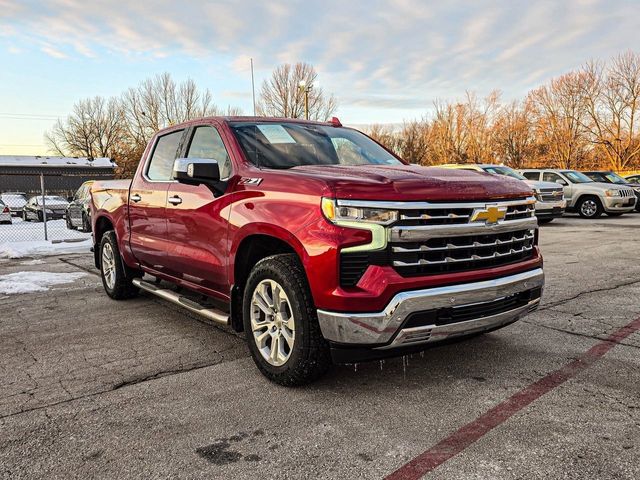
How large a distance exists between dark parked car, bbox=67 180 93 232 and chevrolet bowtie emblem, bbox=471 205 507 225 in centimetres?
1461

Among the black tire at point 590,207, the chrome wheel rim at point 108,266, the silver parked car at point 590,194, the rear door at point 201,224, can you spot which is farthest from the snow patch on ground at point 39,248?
the black tire at point 590,207

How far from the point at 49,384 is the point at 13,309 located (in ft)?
9.03

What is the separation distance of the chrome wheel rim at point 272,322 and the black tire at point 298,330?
0.05 metres

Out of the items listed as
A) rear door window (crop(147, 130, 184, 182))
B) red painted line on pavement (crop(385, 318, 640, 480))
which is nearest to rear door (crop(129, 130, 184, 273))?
rear door window (crop(147, 130, 184, 182))

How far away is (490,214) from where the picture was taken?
10.7ft

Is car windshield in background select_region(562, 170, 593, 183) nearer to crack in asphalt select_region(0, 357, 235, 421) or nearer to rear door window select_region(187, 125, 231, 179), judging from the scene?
rear door window select_region(187, 125, 231, 179)

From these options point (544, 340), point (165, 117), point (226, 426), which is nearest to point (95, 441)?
point (226, 426)

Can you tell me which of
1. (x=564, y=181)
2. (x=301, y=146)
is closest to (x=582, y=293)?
(x=301, y=146)

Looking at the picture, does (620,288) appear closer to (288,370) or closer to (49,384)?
(288,370)

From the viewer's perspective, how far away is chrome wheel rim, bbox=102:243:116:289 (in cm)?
612

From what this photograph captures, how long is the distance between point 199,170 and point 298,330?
4.69ft

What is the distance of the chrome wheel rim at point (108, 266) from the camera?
612cm

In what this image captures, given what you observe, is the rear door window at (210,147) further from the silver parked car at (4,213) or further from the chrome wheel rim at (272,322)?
the silver parked car at (4,213)

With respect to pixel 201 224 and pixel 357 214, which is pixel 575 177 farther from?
pixel 357 214
